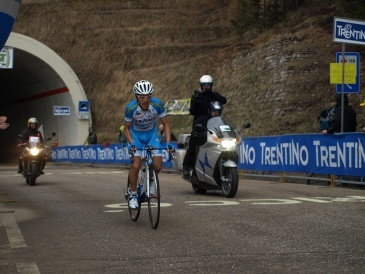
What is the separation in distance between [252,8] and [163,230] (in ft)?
105

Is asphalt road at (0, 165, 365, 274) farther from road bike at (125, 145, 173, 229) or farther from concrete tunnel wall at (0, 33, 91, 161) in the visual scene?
concrete tunnel wall at (0, 33, 91, 161)

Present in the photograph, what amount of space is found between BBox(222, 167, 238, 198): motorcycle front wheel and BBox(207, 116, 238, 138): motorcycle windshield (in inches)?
24.5

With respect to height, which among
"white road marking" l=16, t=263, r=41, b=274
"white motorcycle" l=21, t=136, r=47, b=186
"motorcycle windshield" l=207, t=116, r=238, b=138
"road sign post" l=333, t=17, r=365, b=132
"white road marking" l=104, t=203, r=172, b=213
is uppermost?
"road sign post" l=333, t=17, r=365, b=132

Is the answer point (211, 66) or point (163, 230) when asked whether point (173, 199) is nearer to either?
point (163, 230)

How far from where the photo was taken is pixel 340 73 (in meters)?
16.0

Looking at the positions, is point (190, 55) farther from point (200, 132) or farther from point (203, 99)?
point (200, 132)

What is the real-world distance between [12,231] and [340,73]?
9800 mm

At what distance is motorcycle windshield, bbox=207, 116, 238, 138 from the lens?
486 inches

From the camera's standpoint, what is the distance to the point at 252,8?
39.0 metres

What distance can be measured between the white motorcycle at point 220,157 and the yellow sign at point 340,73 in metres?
4.31

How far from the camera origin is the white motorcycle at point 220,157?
39.9ft

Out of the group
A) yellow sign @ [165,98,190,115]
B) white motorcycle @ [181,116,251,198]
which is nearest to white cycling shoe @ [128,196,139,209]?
white motorcycle @ [181,116,251,198]

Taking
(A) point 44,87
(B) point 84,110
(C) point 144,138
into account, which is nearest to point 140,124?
(C) point 144,138

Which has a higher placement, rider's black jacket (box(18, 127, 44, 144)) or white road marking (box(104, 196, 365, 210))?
rider's black jacket (box(18, 127, 44, 144))
